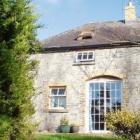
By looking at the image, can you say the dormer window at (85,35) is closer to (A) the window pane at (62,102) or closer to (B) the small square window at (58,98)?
(B) the small square window at (58,98)

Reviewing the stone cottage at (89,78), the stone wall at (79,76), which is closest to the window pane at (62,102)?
the stone cottage at (89,78)

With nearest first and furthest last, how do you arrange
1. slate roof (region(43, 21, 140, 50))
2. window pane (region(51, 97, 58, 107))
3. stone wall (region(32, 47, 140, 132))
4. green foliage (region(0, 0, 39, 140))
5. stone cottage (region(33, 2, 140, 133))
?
1. green foliage (region(0, 0, 39, 140))
2. stone wall (region(32, 47, 140, 132))
3. stone cottage (region(33, 2, 140, 133))
4. slate roof (region(43, 21, 140, 50))
5. window pane (region(51, 97, 58, 107))

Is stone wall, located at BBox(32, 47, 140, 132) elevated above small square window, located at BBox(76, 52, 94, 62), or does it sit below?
below

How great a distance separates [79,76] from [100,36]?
2.99 metres

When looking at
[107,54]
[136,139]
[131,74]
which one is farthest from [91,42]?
[136,139]

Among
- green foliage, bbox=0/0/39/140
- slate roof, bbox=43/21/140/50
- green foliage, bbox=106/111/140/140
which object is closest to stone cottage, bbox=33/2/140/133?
slate roof, bbox=43/21/140/50

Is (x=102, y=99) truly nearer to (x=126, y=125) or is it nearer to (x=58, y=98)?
(x=58, y=98)

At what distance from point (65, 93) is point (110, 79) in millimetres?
2878

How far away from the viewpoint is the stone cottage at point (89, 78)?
76.6ft

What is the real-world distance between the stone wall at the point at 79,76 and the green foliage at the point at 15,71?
504 inches

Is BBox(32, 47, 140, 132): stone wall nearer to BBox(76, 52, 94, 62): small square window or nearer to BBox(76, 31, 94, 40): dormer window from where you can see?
BBox(76, 52, 94, 62): small square window

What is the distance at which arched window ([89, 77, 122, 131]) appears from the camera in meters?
23.4

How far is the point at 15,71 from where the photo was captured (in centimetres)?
970

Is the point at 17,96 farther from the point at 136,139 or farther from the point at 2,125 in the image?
the point at 136,139
